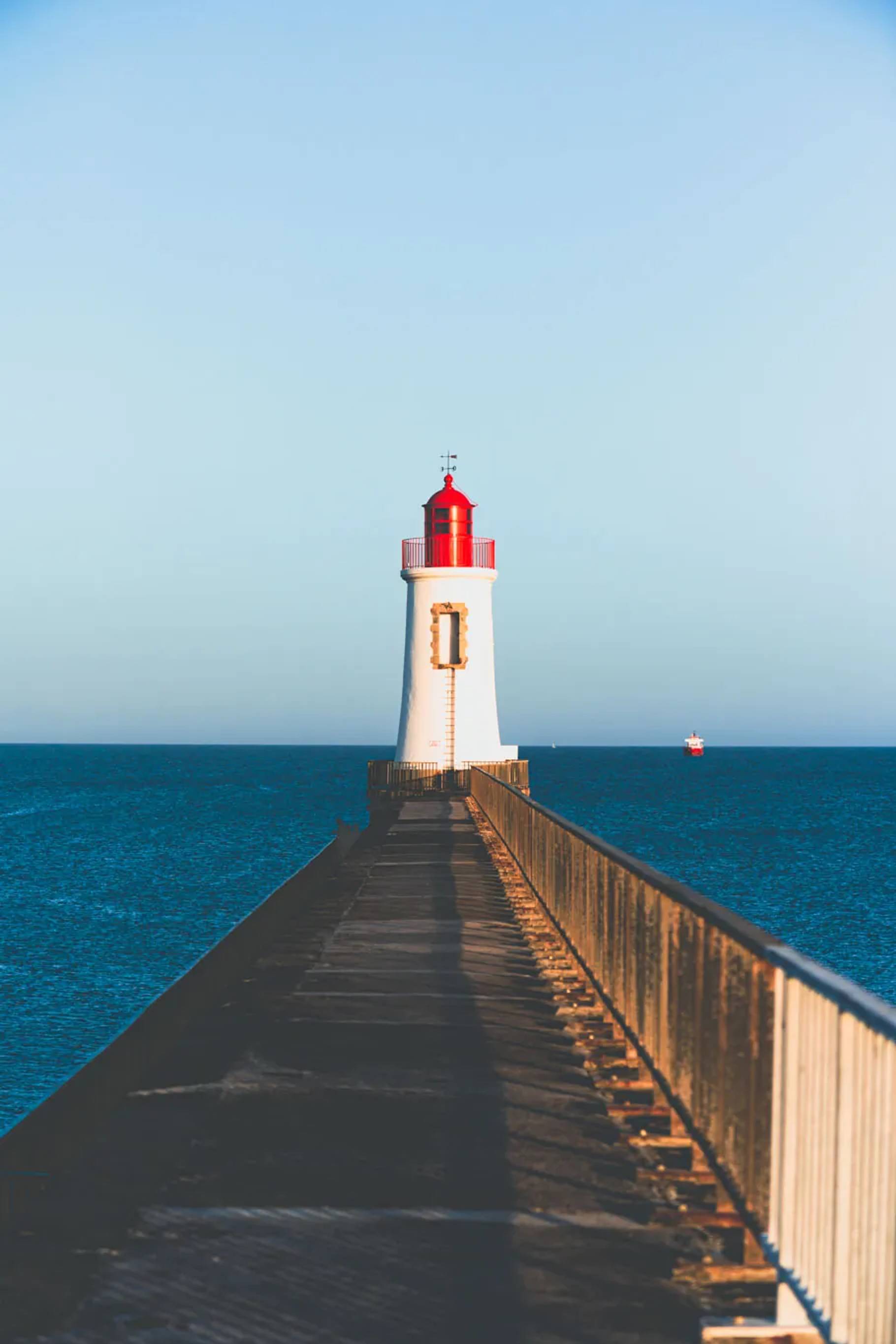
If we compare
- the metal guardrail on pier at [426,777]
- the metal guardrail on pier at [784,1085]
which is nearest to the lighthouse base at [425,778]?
the metal guardrail on pier at [426,777]

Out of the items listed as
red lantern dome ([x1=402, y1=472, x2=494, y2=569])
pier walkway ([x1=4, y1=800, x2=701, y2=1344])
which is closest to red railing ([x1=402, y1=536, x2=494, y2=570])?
red lantern dome ([x1=402, y1=472, x2=494, y2=569])

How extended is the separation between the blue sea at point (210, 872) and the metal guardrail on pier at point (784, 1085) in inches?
700

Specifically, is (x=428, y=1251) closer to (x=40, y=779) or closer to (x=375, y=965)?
(x=375, y=965)

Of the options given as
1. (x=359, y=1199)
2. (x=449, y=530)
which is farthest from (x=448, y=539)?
(x=359, y=1199)

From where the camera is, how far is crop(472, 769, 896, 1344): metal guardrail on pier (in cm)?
375

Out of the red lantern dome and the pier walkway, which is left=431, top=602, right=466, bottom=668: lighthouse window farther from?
the pier walkway

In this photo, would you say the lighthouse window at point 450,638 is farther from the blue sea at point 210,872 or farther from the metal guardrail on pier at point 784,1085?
the metal guardrail on pier at point 784,1085

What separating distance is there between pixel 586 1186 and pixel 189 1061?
10.8 feet

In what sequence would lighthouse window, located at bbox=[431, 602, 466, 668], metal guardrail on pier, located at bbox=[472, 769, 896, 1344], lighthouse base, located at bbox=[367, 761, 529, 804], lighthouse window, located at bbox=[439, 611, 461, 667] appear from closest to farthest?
metal guardrail on pier, located at bbox=[472, 769, 896, 1344]
lighthouse base, located at bbox=[367, 761, 529, 804]
lighthouse window, located at bbox=[431, 602, 466, 668]
lighthouse window, located at bbox=[439, 611, 461, 667]

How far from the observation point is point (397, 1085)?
7.99 metres

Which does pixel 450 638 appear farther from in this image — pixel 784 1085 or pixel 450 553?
pixel 784 1085

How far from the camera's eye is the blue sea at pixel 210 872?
102 ft

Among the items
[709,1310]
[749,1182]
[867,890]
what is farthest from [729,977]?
[867,890]

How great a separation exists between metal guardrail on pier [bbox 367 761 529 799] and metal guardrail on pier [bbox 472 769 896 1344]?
109 ft
